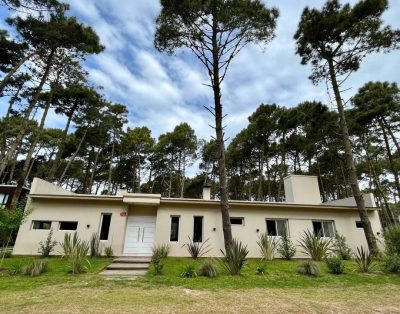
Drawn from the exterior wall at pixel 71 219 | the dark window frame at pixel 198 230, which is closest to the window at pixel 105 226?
the exterior wall at pixel 71 219

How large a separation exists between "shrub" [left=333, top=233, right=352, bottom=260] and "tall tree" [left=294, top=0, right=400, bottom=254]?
1.32m

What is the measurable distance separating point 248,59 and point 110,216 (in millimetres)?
10699

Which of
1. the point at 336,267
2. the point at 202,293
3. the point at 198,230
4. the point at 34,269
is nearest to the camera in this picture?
the point at 202,293

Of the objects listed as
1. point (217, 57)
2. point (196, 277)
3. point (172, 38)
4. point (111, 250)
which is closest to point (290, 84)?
point (217, 57)

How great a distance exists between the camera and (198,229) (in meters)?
11.9

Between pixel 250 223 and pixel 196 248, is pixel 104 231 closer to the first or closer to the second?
pixel 196 248

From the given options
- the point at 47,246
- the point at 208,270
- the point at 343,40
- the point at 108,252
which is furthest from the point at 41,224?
the point at 343,40

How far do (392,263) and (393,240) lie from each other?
38.4 inches

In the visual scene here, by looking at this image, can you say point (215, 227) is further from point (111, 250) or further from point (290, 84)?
point (290, 84)

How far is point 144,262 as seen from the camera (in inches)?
373

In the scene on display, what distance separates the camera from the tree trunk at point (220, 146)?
9.45m

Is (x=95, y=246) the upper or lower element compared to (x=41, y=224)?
lower

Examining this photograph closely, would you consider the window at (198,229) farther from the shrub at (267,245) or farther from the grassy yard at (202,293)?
the grassy yard at (202,293)

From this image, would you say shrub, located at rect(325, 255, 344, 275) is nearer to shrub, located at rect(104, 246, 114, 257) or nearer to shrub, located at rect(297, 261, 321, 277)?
shrub, located at rect(297, 261, 321, 277)
